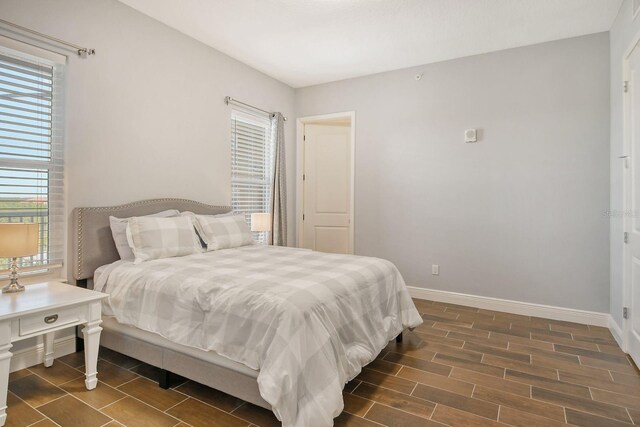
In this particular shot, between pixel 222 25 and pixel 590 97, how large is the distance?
11.9 feet

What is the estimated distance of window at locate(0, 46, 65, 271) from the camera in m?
2.42

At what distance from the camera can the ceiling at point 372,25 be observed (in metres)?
3.03

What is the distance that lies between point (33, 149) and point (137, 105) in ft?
3.02

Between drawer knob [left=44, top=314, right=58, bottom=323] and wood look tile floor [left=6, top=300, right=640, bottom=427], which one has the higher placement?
drawer knob [left=44, top=314, right=58, bottom=323]

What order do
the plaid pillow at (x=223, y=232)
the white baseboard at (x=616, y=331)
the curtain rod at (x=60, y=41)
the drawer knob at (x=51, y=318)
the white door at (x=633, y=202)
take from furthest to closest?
the plaid pillow at (x=223, y=232) → the white baseboard at (x=616, y=331) → the white door at (x=633, y=202) → the curtain rod at (x=60, y=41) → the drawer knob at (x=51, y=318)

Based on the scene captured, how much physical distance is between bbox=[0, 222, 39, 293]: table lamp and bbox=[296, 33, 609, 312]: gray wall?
3463 mm

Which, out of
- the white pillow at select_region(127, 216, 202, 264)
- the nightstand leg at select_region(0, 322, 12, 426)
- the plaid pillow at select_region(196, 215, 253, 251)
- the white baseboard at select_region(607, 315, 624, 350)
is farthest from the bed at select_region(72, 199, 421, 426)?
the white baseboard at select_region(607, 315, 624, 350)

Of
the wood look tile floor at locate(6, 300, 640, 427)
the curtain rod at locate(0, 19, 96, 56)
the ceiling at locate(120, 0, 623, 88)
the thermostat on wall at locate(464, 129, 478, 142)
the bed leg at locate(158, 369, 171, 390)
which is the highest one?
the ceiling at locate(120, 0, 623, 88)

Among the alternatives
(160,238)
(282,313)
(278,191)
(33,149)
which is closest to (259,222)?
(278,191)

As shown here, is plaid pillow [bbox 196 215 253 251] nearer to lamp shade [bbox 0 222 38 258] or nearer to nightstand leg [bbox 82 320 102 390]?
nightstand leg [bbox 82 320 102 390]

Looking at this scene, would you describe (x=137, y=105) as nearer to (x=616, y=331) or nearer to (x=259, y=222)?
(x=259, y=222)

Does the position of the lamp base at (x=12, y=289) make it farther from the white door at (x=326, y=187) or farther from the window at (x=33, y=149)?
the white door at (x=326, y=187)


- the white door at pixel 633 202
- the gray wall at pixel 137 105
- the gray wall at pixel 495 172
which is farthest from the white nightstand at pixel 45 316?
the white door at pixel 633 202

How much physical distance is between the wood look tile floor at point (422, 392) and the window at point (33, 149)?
97 centimetres
